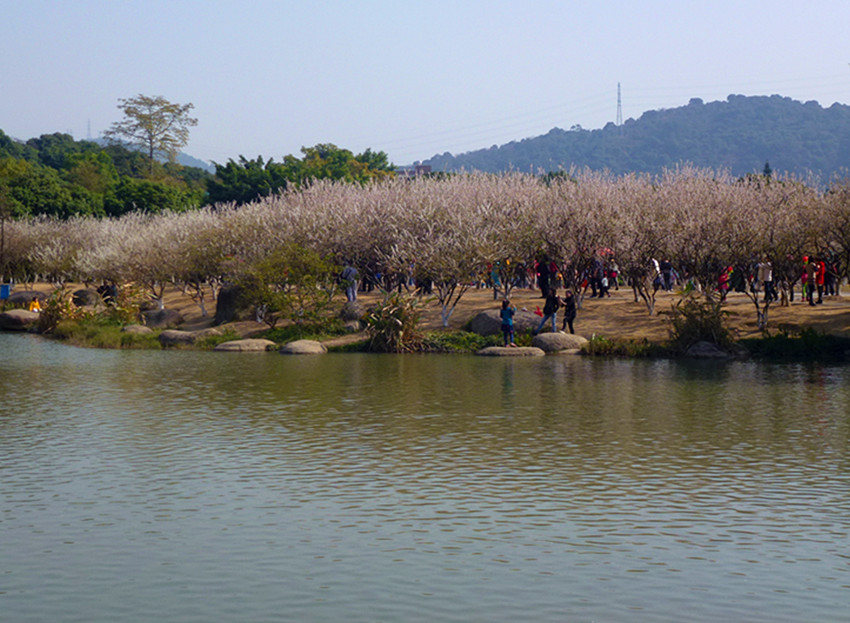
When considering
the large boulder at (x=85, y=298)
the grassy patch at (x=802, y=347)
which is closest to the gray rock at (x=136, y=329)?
the large boulder at (x=85, y=298)

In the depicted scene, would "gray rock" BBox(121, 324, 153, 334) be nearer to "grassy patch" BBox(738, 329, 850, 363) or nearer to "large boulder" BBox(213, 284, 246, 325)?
"large boulder" BBox(213, 284, 246, 325)

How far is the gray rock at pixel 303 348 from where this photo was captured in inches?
1596

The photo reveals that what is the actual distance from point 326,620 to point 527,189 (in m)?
47.1

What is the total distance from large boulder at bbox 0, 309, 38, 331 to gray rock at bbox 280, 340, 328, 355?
65.1ft

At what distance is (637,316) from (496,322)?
671 cm

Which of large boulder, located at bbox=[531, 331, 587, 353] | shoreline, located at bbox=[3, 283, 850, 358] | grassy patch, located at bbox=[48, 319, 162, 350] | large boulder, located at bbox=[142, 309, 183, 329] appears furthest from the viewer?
large boulder, located at bbox=[142, 309, 183, 329]

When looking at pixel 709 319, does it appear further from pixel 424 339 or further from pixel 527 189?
pixel 527 189

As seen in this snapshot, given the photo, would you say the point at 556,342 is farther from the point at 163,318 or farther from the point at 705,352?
the point at 163,318

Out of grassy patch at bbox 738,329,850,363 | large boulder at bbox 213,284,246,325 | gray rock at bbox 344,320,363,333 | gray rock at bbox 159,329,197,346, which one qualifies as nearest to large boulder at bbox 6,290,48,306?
large boulder at bbox 213,284,246,325

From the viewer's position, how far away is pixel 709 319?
3797cm

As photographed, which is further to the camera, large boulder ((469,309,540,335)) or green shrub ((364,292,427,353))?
large boulder ((469,309,540,335))

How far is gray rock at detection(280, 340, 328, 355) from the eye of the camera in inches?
1596

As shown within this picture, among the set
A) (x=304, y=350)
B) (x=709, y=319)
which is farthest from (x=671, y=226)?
(x=304, y=350)

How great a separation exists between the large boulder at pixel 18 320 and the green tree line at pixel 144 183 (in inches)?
786
